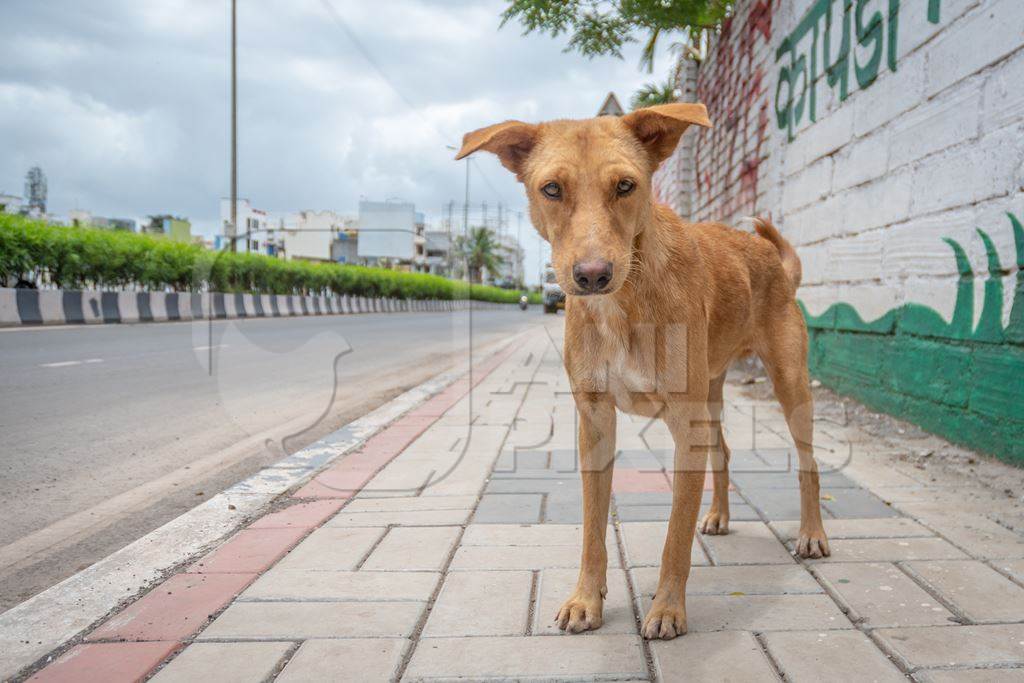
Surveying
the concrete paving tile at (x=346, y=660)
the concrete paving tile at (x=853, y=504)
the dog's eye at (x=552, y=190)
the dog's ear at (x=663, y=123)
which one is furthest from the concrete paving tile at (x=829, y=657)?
the dog's ear at (x=663, y=123)

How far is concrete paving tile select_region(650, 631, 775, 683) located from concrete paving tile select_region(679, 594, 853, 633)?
7 centimetres

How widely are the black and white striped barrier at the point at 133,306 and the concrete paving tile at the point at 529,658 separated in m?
13.1

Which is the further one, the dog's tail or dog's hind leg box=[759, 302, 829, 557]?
the dog's tail

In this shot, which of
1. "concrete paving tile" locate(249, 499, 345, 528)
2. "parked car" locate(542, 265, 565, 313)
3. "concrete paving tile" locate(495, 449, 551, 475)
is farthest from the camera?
"concrete paving tile" locate(495, 449, 551, 475)

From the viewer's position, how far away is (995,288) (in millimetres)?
3770

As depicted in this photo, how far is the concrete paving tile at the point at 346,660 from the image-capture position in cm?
185

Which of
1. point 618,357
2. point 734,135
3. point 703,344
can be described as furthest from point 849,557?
point 734,135

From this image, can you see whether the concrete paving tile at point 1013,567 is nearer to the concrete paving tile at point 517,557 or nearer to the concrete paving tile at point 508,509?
the concrete paving tile at point 517,557

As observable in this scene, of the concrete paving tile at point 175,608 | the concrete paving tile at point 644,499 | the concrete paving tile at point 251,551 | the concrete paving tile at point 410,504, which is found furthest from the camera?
the concrete paving tile at point 644,499

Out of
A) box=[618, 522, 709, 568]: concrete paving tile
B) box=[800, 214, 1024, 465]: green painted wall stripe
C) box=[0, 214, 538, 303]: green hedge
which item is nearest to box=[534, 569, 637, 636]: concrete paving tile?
box=[618, 522, 709, 568]: concrete paving tile

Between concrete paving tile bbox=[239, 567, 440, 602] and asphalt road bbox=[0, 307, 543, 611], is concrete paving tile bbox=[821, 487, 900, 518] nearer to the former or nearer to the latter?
concrete paving tile bbox=[239, 567, 440, 602]

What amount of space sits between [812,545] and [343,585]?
1714 millimetres

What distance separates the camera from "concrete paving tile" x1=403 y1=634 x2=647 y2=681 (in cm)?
187

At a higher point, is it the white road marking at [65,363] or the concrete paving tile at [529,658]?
the white road marking at [65,363]
